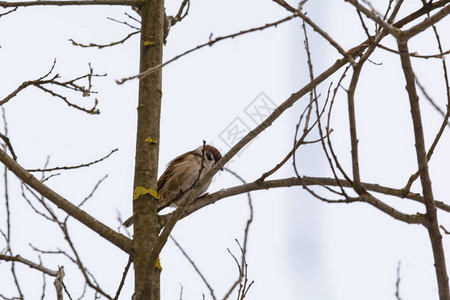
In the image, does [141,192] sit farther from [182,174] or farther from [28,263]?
[182,174]

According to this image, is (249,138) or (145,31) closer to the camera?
(249,138)

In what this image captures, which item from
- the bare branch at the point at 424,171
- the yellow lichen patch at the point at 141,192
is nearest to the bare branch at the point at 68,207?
the yellow lichen patch at the point at 141,192

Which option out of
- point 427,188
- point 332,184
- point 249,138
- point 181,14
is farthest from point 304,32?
point 181,14

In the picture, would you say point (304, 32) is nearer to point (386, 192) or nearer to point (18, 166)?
point (386, 192)

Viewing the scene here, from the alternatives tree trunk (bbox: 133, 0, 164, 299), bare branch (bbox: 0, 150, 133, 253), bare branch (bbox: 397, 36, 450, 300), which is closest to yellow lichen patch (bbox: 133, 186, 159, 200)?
tree trunk (bbox: 133, 0, 164, 299)

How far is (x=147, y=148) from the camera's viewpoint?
330cm

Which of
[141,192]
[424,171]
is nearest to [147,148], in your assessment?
[141,192]

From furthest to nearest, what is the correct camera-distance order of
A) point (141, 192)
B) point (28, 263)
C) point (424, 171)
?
point (28, 263) → point (141, 192) → point (424, 171)

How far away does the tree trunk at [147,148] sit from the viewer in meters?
2.95

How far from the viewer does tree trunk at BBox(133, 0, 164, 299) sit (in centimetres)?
295

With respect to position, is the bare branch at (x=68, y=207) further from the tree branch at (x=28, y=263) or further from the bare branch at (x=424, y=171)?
the bare branch at (x=424, y=171)

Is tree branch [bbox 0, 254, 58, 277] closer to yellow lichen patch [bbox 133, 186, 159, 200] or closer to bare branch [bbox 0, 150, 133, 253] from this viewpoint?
bare branch [bbox 0, 150, 133, 253]

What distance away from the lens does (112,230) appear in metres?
3.00

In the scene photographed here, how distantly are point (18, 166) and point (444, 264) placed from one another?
6.97ft
